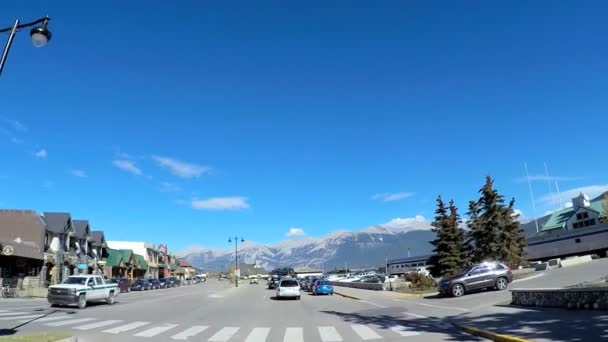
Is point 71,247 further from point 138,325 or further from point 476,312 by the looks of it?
point 476,312

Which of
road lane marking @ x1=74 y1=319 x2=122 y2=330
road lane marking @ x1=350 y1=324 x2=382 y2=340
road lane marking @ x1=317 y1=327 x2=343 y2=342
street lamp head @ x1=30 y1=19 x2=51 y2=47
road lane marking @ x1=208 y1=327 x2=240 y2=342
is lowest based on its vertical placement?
road lane marking @ x1=350 y1=324 x2=382 y2=340

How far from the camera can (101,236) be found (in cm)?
8100

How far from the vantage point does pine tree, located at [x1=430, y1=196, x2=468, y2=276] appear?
51.6 meters

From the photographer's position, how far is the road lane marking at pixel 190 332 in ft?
50.2

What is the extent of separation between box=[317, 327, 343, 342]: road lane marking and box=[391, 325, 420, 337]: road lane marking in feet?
6.31

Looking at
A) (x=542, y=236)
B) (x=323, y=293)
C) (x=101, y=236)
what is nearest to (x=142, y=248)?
(x=101, y=236)

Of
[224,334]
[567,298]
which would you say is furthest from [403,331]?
[567,298]

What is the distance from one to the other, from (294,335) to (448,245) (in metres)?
39.8

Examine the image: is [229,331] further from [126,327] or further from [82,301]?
[82,301]

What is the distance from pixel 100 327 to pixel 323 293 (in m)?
33.1

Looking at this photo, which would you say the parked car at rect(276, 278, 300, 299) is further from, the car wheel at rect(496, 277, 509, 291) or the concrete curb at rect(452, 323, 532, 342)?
the concrete curb at rect(452, 323, 532, 342)

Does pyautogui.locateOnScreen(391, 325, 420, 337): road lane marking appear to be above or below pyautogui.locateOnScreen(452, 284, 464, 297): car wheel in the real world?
below

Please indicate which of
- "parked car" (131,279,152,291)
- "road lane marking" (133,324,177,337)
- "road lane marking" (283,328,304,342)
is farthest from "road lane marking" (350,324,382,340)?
"parked car" (131,279,152,291)

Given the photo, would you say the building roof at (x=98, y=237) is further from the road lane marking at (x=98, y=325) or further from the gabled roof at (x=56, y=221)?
the road lane marking at (x=98, y=325)
